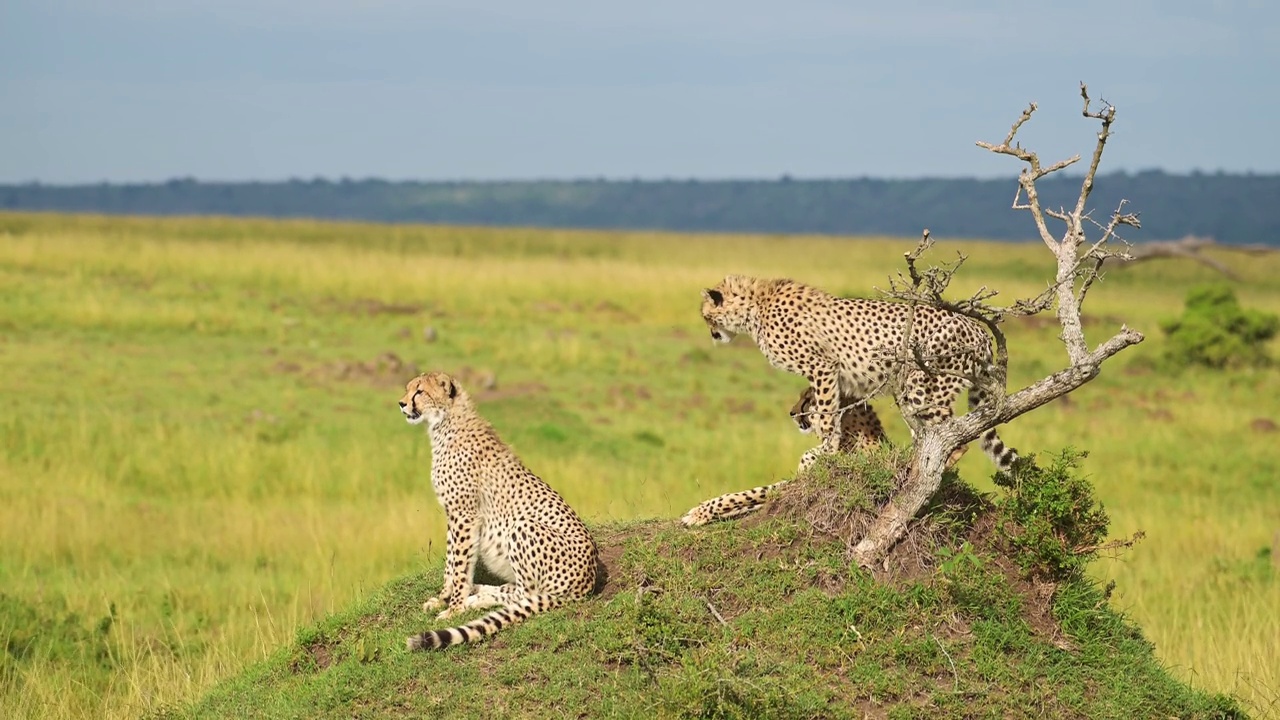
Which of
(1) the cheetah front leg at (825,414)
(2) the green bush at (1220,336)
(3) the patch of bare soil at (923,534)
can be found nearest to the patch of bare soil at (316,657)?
(3) the patch of bare soil at (923,534)

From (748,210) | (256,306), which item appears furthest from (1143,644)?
(748,210)

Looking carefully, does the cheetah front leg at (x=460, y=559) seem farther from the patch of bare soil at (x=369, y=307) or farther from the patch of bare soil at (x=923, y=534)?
the patch of bare soil at (x=369, y=307)

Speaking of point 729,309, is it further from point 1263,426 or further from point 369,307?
point 369,307

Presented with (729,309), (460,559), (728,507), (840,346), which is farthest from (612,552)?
(729,309)

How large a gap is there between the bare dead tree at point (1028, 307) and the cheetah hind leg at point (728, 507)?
601 millimetres

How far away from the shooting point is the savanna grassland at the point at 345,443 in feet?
27.1

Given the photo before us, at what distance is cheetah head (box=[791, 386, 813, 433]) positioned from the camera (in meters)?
6.82

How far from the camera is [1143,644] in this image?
20.2 feet

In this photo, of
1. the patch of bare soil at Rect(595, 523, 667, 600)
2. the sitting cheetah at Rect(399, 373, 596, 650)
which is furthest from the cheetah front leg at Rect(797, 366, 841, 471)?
the sitting cheetah at Rect(399, 373, 596, 650)

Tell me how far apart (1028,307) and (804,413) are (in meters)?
1.78

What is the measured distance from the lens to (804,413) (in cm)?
684

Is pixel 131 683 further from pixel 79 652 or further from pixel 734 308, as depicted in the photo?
pixel 734 308

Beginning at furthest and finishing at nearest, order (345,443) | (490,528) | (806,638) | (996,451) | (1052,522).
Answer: (345,443) → (996,451) → (490,528) → (1052,522) → (806,638)

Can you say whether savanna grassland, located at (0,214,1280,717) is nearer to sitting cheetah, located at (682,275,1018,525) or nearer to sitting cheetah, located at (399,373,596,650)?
sitting cheetah, located at (399,373,596,650)
